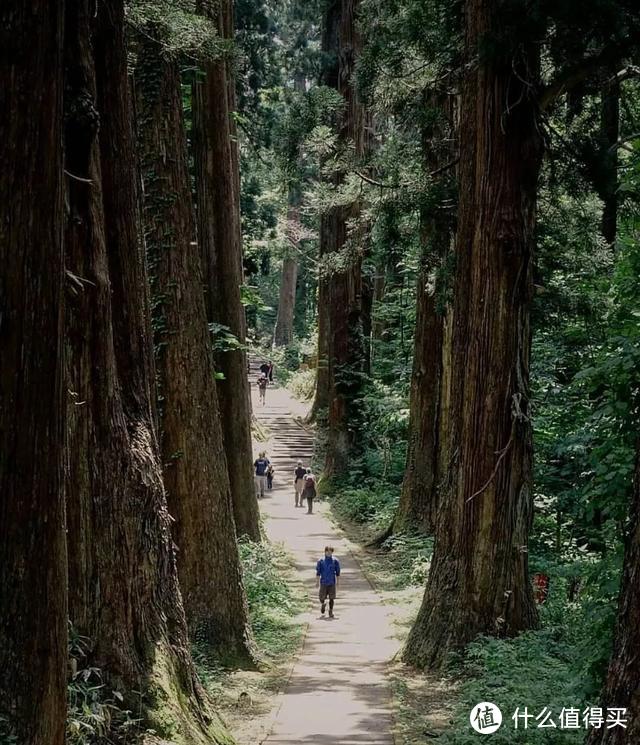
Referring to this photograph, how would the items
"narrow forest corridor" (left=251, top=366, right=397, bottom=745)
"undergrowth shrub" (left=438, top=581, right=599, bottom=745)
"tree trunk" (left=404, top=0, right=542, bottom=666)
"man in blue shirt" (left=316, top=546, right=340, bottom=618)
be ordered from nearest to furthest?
"undergrowth shrub" (left=438, top=581, right=599, bottom=745) → "narrow forest corridor" (left=251, top=366, right=397, bottom=745) → "tree trunk" (left=404, top=0, right=542, bottom=666) → "man in blue shirt" (left=316, top=546, right=340, bottom=618)

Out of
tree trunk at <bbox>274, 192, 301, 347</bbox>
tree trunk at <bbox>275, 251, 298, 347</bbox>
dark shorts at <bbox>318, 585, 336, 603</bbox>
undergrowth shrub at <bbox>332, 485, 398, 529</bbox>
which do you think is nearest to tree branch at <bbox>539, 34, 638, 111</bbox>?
dark shorts at <bbox>318, 585, 336, 603</bbox>

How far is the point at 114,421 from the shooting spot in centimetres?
581

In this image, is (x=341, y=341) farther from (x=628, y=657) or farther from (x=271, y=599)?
(x=628, y=657)

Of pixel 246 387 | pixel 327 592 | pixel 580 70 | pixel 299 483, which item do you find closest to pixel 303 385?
pixel 299 483

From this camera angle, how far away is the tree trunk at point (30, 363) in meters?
3.55

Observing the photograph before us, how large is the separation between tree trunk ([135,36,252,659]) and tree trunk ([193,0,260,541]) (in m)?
3.56

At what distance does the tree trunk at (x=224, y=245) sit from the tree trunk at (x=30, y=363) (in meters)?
9.31

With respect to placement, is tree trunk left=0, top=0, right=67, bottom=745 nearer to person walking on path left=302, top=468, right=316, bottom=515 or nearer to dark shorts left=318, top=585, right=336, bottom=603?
dark shorts left=318, top=585, right=336, bottom=603

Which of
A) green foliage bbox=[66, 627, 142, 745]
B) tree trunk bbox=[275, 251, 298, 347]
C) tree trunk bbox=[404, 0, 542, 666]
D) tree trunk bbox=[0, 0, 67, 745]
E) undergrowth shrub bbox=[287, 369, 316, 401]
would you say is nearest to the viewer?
tree trunk bbox=[0, 0, 67, 745]

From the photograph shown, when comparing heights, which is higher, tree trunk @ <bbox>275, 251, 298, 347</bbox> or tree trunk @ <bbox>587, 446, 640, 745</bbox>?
tree trunk @ <bbox>275, 251, 298, 347</bbox>

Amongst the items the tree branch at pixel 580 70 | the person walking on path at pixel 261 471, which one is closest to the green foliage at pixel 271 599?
the person walking on path at pixel 261 471

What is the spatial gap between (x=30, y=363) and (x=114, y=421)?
2.23m

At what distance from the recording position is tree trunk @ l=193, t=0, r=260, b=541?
43.2ft

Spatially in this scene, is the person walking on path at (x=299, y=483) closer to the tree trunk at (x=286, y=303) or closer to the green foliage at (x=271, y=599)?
the green foliage at (x=271, y=599)
